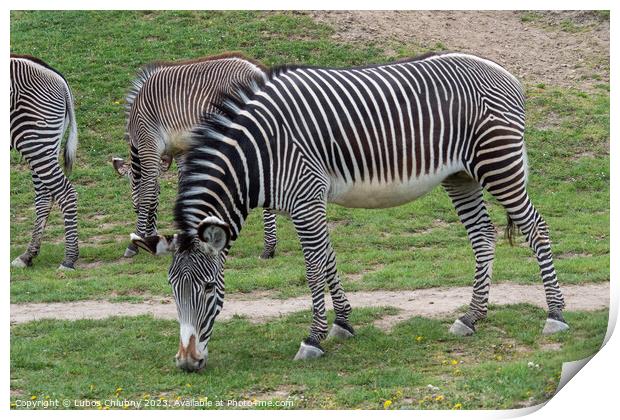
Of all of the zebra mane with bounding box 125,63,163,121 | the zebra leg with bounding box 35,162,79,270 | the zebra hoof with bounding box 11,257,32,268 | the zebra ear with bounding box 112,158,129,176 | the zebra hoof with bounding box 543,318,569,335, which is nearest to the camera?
the zebra hoof with bounding box 543,318,569,335

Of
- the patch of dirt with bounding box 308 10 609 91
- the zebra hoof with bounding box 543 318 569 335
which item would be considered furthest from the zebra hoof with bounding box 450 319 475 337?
the patch of dirt with bounding box 308 10 609 91

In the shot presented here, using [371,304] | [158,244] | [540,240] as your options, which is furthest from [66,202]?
[540,240]

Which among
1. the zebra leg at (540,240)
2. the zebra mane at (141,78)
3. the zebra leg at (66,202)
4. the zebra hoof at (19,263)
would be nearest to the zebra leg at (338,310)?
the zebra leg at (540,240)

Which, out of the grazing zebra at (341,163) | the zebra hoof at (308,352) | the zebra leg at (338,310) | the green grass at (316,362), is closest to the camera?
the green grass at (316,362)

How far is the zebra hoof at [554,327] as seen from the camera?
897 centimetres

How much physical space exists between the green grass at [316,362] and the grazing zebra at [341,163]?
31cm

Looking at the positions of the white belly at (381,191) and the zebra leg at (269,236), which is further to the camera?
the zebra leg at (269,236)

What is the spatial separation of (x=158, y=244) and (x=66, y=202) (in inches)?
226

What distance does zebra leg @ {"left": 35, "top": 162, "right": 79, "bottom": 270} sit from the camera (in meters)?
12.9

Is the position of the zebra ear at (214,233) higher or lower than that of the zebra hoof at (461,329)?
higher

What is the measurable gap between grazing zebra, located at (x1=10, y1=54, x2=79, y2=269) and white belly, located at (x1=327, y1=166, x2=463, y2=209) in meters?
5.68

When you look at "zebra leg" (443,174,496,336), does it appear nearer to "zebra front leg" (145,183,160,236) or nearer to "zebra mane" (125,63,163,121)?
"zebra front leg" (145,183,160,236)

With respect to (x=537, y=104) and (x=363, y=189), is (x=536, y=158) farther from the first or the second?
(x=363, y=189)

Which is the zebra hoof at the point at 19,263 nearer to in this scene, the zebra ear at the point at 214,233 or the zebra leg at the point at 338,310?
the zebra leg at the point at 338,310
